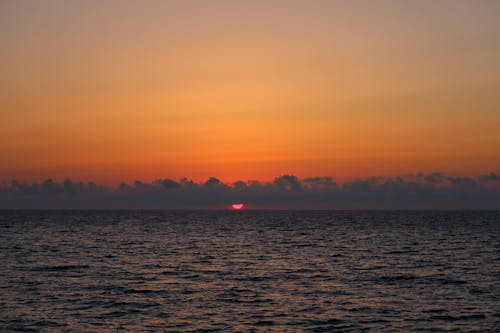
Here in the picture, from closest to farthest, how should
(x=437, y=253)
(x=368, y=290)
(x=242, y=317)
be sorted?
(x=242, y=317) < (x=368, y=290) < (x=437, y=253)

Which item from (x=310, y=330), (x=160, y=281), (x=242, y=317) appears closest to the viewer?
(x=310, y=330)

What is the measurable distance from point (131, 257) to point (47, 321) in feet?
125

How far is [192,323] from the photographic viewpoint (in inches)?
1329

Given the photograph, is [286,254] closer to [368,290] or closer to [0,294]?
[368,290]

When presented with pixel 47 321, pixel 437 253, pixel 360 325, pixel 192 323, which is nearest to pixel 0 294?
pixel 47 321

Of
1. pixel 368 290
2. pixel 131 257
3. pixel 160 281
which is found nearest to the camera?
pixel 368 290

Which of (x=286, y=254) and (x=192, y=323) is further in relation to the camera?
(x=286, y=254)

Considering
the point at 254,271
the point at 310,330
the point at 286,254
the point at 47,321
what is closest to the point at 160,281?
the point at 254,271

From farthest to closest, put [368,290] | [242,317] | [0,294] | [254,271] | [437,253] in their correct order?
[437,253]
[254,271]
[368,290]
[0,294]
[242,317]

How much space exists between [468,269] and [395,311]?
26.1 meters

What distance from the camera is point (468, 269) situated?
59.4 metres

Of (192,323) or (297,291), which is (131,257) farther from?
(192,323)

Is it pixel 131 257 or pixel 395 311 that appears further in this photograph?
pixel 131 257

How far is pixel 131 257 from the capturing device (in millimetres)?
71750
